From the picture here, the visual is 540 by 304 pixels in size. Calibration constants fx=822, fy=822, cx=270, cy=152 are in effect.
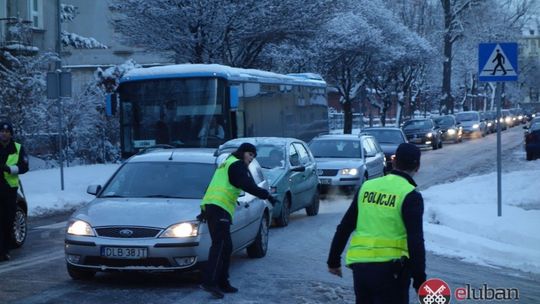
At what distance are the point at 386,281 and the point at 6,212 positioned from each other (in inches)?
282

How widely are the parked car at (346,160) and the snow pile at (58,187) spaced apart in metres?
5.62

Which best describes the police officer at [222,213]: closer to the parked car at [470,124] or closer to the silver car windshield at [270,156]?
the silver car windshield at [270,156]

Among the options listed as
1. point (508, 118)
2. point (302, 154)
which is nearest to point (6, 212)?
point (302, 154)

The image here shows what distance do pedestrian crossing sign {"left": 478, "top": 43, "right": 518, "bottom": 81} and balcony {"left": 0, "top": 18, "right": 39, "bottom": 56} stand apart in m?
17.8

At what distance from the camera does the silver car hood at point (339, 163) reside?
1917cm

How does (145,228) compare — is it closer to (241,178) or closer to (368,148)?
(241,178)

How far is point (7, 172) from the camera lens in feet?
35.4

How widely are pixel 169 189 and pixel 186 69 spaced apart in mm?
9156

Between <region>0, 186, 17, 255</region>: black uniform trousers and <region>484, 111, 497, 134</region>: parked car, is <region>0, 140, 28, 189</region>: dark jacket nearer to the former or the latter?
<region>0, 186, 17, 255</region>: black uniform trousers

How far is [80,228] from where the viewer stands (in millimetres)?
8977

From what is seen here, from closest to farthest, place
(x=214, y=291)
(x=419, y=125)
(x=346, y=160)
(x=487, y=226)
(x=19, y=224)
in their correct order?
1. (x=214, y=291)
2. (x=19, y=224)
3. (x=487, y=226)
4. (x=346, y=160)
5. (x=419, y=125)

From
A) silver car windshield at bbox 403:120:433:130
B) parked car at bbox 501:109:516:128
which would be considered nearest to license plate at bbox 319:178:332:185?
silver car windshield at bbox 403:120:433:130

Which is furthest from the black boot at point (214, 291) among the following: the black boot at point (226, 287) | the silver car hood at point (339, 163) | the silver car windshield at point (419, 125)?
the silver car windshield at point (419, 125)

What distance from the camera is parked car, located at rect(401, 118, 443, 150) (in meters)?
41.4
